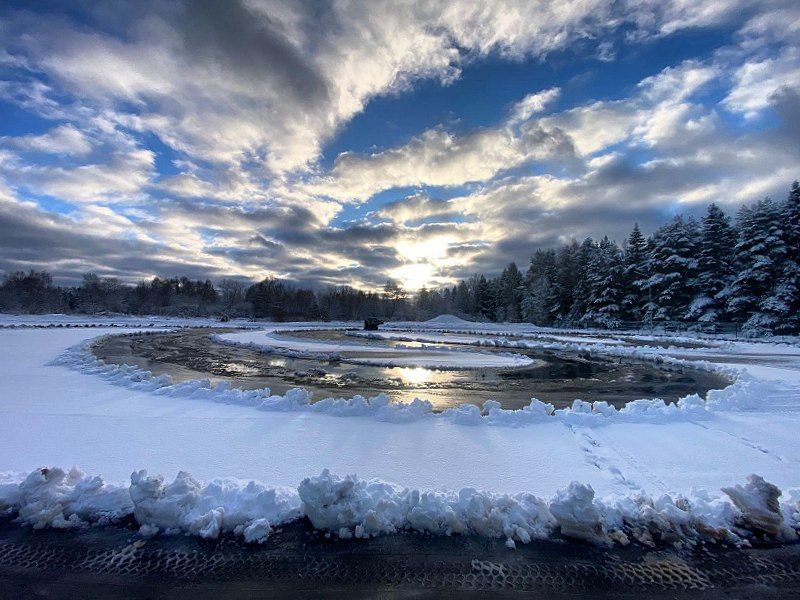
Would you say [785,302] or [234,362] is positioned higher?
[785,302]

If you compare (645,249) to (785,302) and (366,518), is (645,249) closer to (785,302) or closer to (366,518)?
(785,302)

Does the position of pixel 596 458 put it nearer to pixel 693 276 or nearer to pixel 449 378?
pixel 449 378

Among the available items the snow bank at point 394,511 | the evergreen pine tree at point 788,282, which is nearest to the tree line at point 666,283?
the evergreen pine tree at point 788,282

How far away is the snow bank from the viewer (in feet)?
13.2

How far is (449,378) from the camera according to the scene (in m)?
14.4

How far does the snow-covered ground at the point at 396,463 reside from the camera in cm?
412

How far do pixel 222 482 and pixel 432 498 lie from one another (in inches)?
95.3

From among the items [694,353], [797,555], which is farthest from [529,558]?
[694,353]

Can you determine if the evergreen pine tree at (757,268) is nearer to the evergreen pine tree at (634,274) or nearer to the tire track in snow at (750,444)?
the evergreen pine tree at (634,274)

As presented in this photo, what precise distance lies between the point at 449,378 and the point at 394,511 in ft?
33.9

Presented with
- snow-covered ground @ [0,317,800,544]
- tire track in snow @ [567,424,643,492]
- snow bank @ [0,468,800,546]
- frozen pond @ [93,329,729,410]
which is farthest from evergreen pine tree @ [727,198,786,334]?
snow bank @ [0,468,800,546]

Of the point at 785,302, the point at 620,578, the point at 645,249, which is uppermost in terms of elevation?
the point at 645,249

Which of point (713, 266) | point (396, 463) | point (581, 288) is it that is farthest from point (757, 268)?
point (396, 463)

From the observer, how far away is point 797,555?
3750 millimetres
